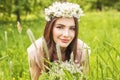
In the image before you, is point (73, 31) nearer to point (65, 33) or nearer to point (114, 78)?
point (65, 33)

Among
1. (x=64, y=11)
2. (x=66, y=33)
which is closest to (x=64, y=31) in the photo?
(x=66, y=33)

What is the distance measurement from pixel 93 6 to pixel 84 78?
2655 centimetres

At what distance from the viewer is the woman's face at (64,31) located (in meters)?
3.05

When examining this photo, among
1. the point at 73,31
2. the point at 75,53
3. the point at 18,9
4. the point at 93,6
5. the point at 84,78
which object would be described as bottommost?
the point at 93,6

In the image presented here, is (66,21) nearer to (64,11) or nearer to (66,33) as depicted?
(64,11)

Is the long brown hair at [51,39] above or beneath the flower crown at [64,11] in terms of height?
beneath

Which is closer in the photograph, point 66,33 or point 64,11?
point 66,33

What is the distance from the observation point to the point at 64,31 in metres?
3.09

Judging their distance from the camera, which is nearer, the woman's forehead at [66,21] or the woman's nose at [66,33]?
the woman's nose at [66,33]

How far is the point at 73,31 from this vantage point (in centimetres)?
316

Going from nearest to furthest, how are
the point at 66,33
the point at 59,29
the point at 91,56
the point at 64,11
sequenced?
the point at 66,33, the point at 59,29, the point at 64,11, the point at 91,56

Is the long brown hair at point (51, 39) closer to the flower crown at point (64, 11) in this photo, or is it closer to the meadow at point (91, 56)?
the flower crown at point (64, 11)

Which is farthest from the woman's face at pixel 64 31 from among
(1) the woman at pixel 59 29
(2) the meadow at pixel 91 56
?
(2) the meadow at pixel 91 56

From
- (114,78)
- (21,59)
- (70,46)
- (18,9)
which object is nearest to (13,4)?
(18,9)
